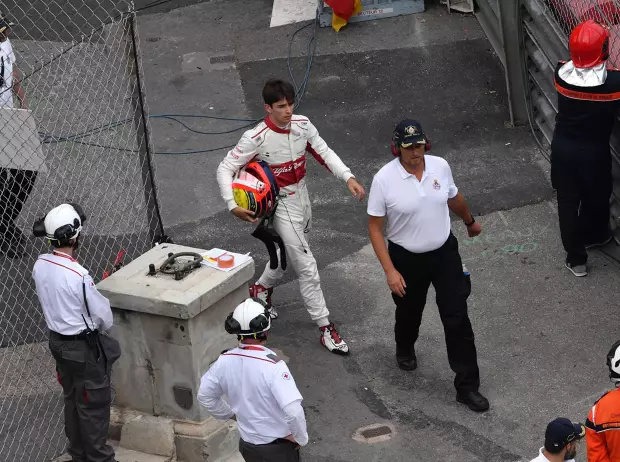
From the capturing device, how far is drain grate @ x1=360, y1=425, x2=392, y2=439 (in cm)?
706

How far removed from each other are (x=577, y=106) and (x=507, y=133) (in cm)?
277

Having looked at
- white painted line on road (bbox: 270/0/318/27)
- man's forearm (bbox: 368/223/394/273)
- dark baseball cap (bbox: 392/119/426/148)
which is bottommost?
Result: white painted line on road (bbox: 270/0/318/27)

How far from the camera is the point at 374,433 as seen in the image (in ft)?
23.2

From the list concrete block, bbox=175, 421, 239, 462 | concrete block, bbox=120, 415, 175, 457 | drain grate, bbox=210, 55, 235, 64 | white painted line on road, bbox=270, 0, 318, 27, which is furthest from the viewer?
white painted line on road, bbox=270, 0, 318, 27

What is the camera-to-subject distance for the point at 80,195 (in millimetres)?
10359

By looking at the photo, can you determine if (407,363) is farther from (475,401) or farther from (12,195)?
(12,195)

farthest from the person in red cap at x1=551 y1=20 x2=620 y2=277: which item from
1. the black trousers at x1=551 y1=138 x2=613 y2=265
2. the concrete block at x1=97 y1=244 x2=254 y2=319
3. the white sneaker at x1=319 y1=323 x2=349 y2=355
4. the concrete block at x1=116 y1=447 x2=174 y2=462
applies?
the concrete block at x1=116 y1=447 x2=174 y2=462

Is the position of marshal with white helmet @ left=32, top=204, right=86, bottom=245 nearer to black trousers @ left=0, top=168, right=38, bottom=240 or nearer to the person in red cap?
black trousers @ left=0, top=168, right=38, bottom=240

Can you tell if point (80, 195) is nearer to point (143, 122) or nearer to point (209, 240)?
point (209, 240)

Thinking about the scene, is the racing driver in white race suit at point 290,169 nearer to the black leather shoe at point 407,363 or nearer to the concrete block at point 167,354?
the black leather shoe at point 407,363

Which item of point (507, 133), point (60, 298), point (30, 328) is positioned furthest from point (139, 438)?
point (507, 133)

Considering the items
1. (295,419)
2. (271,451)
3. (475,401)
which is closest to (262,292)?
(475,401)

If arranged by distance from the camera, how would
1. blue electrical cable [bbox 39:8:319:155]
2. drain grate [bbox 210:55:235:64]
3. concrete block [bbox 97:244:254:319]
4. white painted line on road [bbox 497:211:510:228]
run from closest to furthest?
concrete block [bbox 97:244:254:319] < white painted line on road [bbox 497:211:510:228] < blue electrical cable [bbox 39:8:319:155] < drain grate [bbox 210:55:235:64]

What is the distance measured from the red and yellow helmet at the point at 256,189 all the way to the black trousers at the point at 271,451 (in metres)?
2.14
